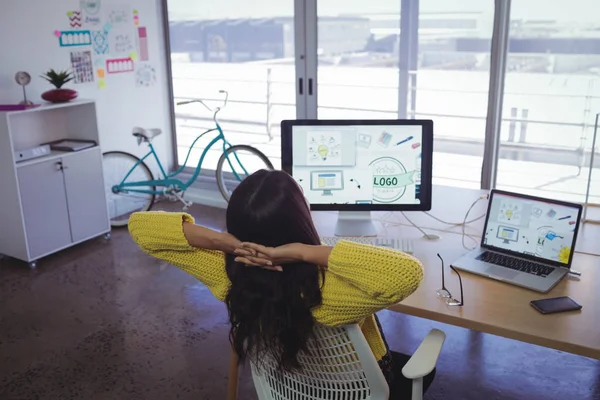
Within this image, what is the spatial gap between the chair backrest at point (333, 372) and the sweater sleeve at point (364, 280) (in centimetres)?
7

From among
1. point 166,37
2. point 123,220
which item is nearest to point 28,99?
point 123,220

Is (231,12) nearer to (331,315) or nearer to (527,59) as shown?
(527,59)

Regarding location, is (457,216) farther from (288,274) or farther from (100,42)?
(100,42)

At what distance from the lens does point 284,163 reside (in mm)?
2496

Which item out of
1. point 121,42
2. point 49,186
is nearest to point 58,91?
point 49,186

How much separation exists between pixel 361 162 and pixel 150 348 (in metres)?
1.52

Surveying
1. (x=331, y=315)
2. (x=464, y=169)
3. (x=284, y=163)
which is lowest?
(x=464, y=169)

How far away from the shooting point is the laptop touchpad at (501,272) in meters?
2.13

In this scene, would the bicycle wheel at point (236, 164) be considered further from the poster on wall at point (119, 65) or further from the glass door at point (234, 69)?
the poster on wall at point (119, 65)

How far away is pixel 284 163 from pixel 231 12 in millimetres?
3236

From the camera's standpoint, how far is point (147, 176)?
5.12m

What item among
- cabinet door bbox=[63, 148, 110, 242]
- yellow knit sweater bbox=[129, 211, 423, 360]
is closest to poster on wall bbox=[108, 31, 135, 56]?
cabinet door bbox=[63, 148, 110, 242]

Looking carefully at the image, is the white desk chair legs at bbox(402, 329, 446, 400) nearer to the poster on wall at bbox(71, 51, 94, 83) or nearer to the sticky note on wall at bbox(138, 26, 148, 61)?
the poster on wall at bbox(71, 51, 94, 83)

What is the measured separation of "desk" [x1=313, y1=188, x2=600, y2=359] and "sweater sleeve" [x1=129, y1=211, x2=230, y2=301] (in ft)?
1.86
